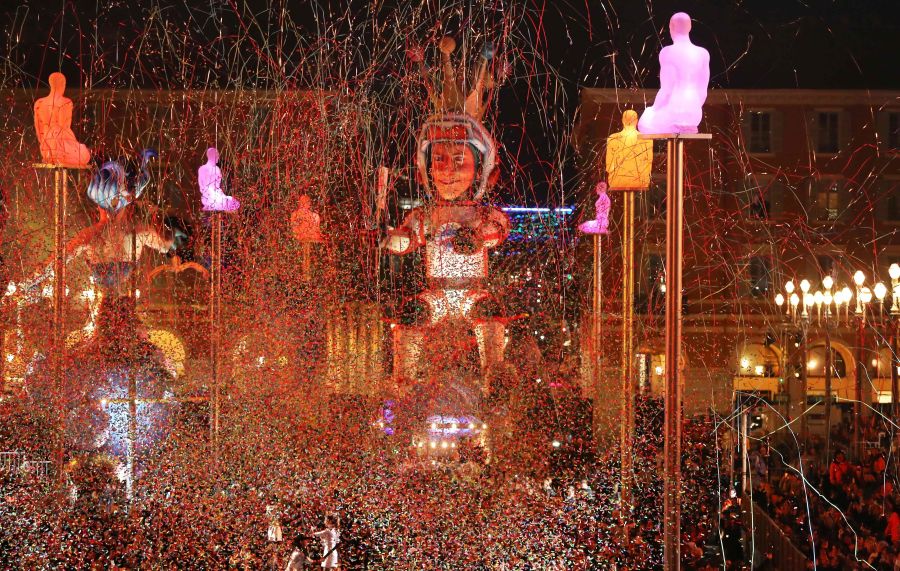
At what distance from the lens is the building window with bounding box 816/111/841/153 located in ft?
27.6

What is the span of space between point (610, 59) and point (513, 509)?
281 cm

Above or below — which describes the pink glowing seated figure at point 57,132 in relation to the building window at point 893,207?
below

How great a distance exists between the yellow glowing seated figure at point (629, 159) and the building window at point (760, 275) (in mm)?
4472

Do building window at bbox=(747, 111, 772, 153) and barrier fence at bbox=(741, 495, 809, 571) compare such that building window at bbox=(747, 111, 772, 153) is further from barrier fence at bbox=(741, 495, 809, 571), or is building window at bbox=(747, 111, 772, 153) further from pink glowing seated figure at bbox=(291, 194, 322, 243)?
pink glowing seated figure at bbox=(291, 194, 322, 243)

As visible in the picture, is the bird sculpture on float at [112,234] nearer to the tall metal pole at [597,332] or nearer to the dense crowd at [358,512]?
the dense crowd at [358,512]

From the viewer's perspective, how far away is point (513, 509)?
5129 millimetres

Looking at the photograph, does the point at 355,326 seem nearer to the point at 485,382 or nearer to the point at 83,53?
the point at 485,382

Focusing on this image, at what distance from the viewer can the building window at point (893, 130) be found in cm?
889

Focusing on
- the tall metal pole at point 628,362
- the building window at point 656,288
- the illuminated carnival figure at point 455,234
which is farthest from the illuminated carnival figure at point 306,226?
the building window at point 656,288

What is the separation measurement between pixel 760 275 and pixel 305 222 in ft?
17.7

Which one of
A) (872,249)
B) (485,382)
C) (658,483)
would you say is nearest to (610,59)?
(485,382)

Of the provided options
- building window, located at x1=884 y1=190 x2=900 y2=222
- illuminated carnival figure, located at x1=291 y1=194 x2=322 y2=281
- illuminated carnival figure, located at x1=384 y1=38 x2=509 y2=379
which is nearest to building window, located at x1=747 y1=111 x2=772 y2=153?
building window, located at x1=884 y1=190 x2=900 y2=222

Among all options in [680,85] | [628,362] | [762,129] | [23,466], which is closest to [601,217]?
[628,362]

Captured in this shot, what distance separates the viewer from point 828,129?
859 centimetres
